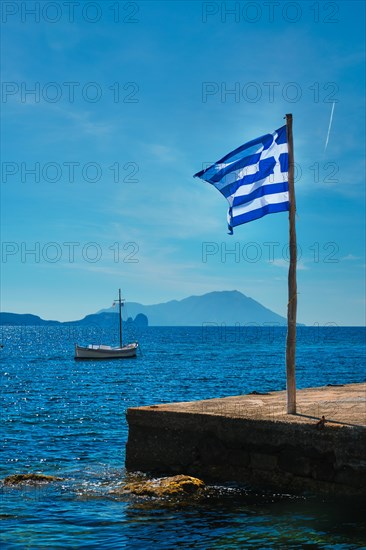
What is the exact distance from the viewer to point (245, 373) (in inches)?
2355

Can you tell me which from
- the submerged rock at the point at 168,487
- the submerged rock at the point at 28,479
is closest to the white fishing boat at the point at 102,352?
the submerged rock at the point at 28,479

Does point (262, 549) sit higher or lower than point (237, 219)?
lower

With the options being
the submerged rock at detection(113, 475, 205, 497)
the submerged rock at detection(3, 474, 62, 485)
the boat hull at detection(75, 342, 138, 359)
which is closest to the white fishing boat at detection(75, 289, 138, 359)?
the boat hull at detection(75, 342, 138, 359)

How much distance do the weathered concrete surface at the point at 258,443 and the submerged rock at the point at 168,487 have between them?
74 centimetres

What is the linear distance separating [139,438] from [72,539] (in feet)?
12.6

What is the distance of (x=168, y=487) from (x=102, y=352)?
3041 inches

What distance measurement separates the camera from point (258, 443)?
1209cm

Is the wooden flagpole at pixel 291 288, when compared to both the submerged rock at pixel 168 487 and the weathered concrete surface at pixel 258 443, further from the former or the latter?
the submerged rock at pixel 168 487

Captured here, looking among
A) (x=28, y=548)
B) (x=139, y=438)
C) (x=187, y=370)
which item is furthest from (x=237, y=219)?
(x=187, y=370)

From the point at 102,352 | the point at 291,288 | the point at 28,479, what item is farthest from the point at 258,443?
the point at 102,352

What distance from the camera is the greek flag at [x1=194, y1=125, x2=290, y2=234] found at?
Result: 13.0m

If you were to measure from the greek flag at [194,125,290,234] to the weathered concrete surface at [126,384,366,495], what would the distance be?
152 inches

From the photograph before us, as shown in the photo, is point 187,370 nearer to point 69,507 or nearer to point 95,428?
point 95,428

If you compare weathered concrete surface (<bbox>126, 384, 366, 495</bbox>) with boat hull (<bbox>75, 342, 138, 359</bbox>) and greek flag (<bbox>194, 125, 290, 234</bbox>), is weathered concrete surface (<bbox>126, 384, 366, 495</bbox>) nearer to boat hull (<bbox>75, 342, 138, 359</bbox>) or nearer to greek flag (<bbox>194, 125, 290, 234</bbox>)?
greek flag (<bbox>194, 125, 290, 234</bbox>)
